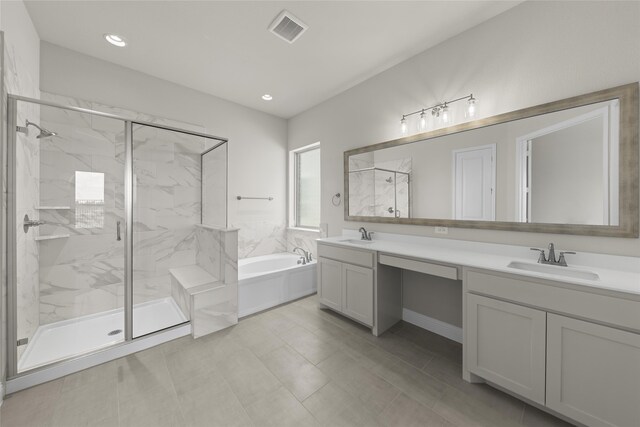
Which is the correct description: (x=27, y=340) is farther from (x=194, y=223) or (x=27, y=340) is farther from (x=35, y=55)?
(x=35, y=55)

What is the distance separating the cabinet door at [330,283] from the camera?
257 centimetres

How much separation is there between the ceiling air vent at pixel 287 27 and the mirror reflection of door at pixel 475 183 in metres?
1.79

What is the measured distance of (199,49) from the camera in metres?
2.39

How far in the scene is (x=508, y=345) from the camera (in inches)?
58.1

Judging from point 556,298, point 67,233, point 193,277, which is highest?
point 67,233

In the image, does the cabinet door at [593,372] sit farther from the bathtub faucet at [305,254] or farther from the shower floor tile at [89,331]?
the shower floor tile at [89,331]

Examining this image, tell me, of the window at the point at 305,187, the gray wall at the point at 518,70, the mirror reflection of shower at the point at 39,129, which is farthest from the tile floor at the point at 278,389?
the window at the point at 305,187

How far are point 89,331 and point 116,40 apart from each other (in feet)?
9.28

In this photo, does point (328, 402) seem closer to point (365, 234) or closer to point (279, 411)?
point (279, 411)

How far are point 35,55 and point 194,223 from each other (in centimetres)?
209

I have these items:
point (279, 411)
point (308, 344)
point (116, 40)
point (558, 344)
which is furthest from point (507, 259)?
point (116, 40)

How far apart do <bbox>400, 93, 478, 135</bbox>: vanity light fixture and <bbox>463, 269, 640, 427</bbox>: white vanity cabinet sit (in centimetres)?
140

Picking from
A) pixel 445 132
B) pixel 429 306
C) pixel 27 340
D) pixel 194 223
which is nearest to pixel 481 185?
pixel 445 132

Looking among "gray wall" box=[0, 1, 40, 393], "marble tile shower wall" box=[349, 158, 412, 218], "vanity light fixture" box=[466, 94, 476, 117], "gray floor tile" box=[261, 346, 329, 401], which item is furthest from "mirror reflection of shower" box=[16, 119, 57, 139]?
"vanity light fixture" box=[466, 94, 476, 117]
